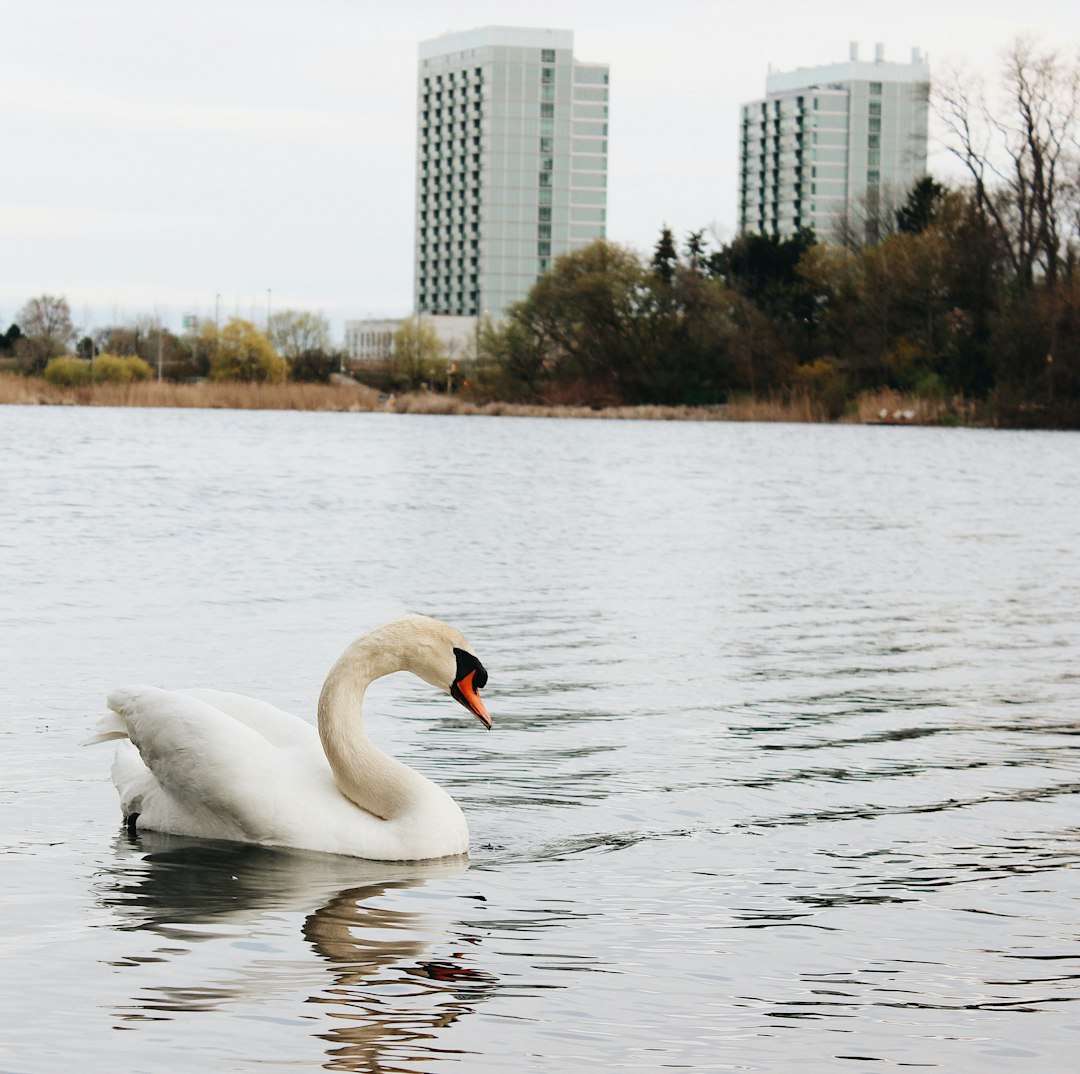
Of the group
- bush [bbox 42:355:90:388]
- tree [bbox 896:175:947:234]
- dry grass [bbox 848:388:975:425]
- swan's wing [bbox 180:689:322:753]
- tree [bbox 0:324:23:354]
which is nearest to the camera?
swan's wing [bbox 180:689:322:753]

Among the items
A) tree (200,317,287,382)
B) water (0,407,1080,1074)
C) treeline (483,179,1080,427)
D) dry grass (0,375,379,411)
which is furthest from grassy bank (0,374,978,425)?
water (0,407,1080,1074)

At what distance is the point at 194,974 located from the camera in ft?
14.7

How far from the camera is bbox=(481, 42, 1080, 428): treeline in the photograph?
207 ft

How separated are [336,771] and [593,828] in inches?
41.4

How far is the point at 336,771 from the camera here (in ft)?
18.8

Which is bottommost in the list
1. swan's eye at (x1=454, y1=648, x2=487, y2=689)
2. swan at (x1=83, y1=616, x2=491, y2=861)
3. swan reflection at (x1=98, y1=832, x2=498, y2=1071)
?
swan reflection at (x1=98, y1=832, x2=498, y2=1071)

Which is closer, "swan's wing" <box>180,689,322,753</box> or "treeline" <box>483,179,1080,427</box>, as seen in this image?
"swan's wing" <box>180,689,322,753</box>

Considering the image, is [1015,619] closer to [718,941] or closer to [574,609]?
[574,609]

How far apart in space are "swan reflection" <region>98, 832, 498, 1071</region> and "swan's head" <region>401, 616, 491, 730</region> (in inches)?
22.8

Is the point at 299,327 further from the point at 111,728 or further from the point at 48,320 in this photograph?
the point at 111,728

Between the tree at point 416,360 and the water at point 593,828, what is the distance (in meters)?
103

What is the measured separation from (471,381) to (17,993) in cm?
8720

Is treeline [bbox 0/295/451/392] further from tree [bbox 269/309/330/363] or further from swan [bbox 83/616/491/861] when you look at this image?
swan [bbox 83/616/491/861]

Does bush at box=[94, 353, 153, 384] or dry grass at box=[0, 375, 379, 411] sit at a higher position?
bush at box=[94, 353, 153, 384]
